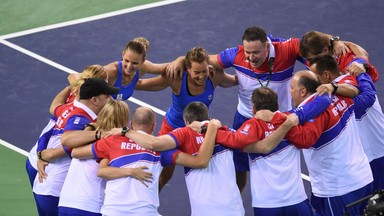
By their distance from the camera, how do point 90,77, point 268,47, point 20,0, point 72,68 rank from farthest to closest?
point 20,0 < point 72,68 < point 268,47 < point 90,77

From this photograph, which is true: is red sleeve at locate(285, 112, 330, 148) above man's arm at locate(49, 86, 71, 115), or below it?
below

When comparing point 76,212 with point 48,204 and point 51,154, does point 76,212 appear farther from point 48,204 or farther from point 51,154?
point 51,154

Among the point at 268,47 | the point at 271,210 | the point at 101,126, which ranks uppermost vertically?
the point at 268,47

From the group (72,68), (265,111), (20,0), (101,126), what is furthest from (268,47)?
(20,0)

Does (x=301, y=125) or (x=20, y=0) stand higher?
(x=20, y=0)

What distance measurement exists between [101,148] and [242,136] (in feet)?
5.53

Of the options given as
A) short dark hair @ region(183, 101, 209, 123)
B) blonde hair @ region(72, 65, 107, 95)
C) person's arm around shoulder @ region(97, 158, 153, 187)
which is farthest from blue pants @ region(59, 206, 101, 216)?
short dark hair @ region(183, 101, 209, 123)

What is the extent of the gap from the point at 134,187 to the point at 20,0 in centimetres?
1008

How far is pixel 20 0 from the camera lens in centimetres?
2178

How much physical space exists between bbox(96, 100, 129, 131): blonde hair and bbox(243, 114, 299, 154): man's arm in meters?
1.52

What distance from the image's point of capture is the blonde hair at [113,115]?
42.2 ft

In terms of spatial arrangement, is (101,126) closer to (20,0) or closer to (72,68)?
(72,68)

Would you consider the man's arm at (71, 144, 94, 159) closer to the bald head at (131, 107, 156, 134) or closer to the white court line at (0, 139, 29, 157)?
the bald head at (131, 107, 156, 134)

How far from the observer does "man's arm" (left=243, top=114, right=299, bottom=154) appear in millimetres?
12672
